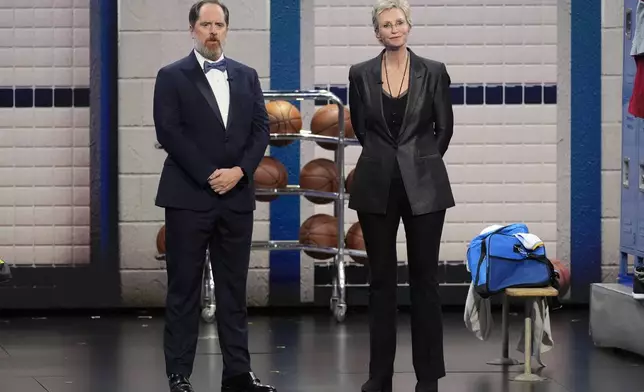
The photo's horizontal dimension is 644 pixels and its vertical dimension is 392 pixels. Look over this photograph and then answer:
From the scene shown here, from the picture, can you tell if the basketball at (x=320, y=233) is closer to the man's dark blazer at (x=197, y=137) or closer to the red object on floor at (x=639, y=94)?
the man's dark blazer at (x=197, y=137)

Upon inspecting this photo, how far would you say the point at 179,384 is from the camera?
17.8ft

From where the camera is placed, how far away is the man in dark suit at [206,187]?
5.41 meters

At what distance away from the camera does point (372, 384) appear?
5.41 meters

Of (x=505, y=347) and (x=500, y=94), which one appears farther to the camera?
(x=500, y=94)

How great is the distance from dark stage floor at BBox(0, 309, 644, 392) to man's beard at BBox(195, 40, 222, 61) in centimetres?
155

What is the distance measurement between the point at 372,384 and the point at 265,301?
3.63 metres

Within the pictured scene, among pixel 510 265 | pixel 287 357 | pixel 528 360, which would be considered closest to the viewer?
pixel 528 360

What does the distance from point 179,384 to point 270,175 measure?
298 cm

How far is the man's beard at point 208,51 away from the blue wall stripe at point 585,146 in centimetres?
413

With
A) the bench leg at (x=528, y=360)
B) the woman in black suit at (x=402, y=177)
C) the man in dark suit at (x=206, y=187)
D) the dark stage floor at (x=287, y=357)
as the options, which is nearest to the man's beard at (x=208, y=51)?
the man in dark suit at (x=206, y=187)

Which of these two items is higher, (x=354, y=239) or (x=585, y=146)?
(x=585, y=146)

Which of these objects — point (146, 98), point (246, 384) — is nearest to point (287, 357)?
point (246, 384)

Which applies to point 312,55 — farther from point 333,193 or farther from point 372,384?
point 372,384

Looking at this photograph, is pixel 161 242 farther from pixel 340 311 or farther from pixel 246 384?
pixel 246 384
